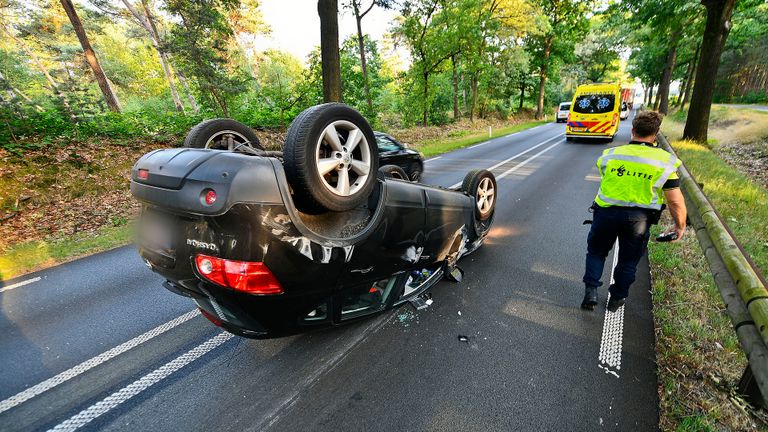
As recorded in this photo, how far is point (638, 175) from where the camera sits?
8.63 ft

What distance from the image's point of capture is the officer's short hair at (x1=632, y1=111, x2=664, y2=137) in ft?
8.72

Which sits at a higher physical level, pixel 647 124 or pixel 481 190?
pixel 647 124

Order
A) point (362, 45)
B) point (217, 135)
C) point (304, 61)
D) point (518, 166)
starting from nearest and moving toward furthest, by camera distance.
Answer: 1. point (217, 135)
2. point (518, 166)
3. point (362, 45)
4. point (304, 61)

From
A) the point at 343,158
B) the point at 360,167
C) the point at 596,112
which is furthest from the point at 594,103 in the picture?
the point at 343,158

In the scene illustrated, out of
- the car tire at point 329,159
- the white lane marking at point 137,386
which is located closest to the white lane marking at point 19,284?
the white lane marking at point 137,386

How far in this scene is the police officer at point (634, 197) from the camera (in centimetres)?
259

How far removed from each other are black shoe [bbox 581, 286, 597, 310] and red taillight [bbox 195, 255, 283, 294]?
111 inches

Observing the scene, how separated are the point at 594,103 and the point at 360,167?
51.1ft

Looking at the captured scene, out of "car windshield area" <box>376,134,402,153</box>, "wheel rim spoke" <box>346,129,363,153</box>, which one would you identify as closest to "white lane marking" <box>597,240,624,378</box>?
"wheel rim spoke" <box>346,129,363,153</box>

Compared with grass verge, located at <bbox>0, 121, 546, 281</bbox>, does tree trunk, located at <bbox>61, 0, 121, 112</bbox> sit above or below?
above

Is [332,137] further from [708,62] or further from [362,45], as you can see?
[362,45]

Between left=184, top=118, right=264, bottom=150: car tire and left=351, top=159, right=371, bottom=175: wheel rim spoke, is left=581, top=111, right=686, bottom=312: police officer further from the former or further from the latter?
left=184, top=118, right=264, bottom=150: car tire

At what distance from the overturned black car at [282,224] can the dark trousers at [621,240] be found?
166 centimetres

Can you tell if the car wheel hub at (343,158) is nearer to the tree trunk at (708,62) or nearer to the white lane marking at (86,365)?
the white lane marking at (86,365)
